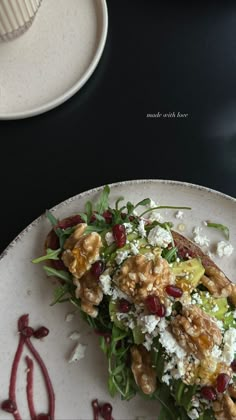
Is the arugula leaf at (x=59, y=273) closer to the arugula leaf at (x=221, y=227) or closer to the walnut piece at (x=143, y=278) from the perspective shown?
the walnut piece at (x=143, y=278)

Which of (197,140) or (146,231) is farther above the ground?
(197,140)

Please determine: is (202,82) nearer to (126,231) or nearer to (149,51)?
(149,51)

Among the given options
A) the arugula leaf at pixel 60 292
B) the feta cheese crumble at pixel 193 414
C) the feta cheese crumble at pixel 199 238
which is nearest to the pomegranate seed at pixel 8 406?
the arugula leaf at pixel 60 292

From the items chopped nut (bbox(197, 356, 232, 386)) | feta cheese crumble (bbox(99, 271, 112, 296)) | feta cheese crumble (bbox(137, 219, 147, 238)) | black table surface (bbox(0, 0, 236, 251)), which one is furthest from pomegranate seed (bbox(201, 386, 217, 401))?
black table surface (bbox(0, 0, 236, 251))

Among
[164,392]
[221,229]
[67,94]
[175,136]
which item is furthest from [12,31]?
[164,392]

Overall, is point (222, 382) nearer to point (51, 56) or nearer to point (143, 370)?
point (143, 370)

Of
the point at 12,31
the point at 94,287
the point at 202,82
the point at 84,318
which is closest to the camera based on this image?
the point at 94,287

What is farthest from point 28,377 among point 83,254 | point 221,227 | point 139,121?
point 139,121

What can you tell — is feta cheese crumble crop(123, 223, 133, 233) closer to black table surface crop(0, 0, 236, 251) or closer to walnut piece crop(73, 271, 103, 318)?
walnut piece crop(73, 271, 103, 318)
